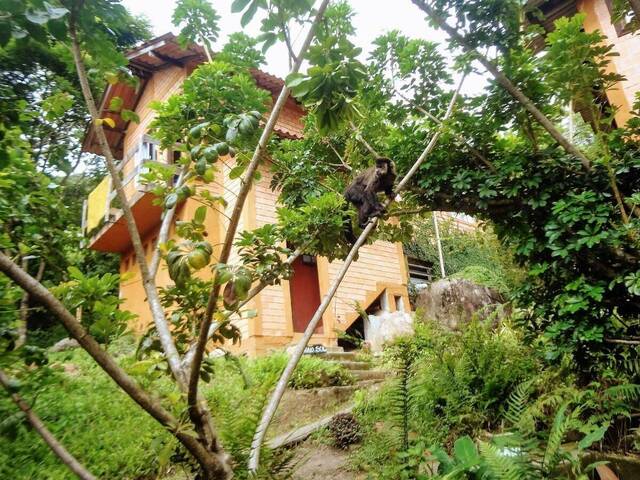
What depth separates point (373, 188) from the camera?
3.58 metres

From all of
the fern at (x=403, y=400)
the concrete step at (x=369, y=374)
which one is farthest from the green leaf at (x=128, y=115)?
the concrete step at (x=369, y=374)

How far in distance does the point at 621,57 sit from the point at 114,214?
10255mm

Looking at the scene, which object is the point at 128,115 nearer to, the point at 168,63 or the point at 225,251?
the point at 225,251

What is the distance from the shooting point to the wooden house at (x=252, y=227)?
788 cm

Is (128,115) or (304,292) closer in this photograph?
(128,115)

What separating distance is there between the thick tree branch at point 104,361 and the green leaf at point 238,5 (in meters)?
1.20

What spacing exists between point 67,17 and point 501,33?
3452mm

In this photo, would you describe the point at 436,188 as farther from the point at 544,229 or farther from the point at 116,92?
the point at 116,92

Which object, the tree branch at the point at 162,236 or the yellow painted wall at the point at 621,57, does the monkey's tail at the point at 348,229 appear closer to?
the tree branch at the point at 162,236

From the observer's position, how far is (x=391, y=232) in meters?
4.78

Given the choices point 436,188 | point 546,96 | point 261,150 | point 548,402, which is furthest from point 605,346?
point 261,150

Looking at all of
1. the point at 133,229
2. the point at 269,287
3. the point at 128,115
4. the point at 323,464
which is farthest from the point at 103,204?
the point at 133,229

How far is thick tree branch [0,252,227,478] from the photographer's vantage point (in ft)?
4.39

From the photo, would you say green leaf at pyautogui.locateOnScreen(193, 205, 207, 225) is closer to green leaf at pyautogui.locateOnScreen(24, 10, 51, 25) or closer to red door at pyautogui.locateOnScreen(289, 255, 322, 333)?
green leaf at pyautogui.locateOnScreen(24, 10, 51, 25)
